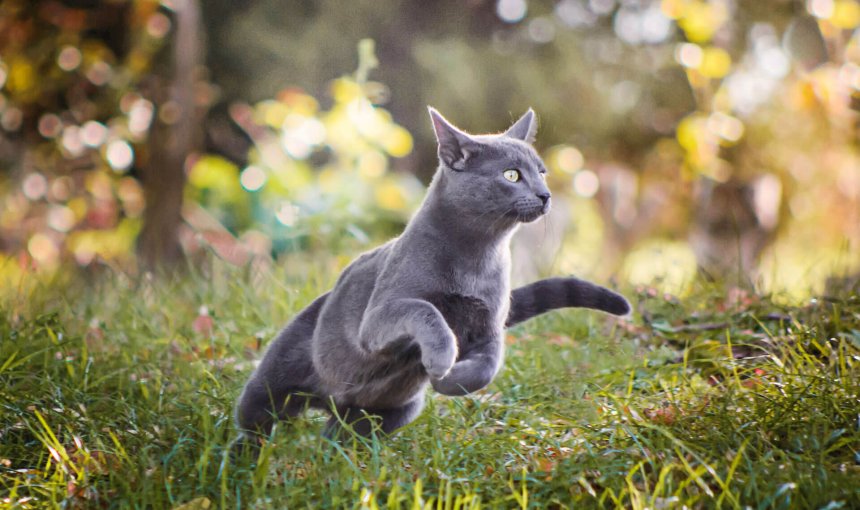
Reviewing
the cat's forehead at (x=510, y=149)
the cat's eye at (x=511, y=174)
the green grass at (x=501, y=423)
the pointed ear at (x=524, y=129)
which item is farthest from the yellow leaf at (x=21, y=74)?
the cat's eye at (x=511, y=174)

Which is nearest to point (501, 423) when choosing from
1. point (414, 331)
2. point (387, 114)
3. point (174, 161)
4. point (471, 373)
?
point (471, 373)

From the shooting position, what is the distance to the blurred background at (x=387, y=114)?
5.54m

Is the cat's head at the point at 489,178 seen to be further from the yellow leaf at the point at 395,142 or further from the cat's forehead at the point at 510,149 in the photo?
the yellow leaf at the point at 395,142

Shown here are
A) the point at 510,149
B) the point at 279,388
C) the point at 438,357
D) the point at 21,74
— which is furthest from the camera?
the point at 21,74

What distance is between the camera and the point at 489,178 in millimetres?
2328

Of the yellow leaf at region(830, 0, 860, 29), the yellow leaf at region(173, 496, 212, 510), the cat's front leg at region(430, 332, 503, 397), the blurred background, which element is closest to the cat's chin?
the cat's front leg at region(430, 332, 503, 397)

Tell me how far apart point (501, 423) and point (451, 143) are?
885 millimetres

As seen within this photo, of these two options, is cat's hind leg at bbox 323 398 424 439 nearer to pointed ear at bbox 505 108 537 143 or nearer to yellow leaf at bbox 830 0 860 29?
pointed ear at bbox 505 108 537 143

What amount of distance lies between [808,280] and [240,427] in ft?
9.38

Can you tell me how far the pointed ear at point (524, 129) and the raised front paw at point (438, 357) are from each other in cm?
89

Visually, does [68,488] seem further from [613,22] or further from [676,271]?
[613,22]

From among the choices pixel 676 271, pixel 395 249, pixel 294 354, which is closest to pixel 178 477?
pixel 294 354

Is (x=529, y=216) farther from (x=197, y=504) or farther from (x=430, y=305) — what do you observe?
(x=197, y=504)

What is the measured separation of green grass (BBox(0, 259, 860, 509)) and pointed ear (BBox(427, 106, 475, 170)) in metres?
0.80
